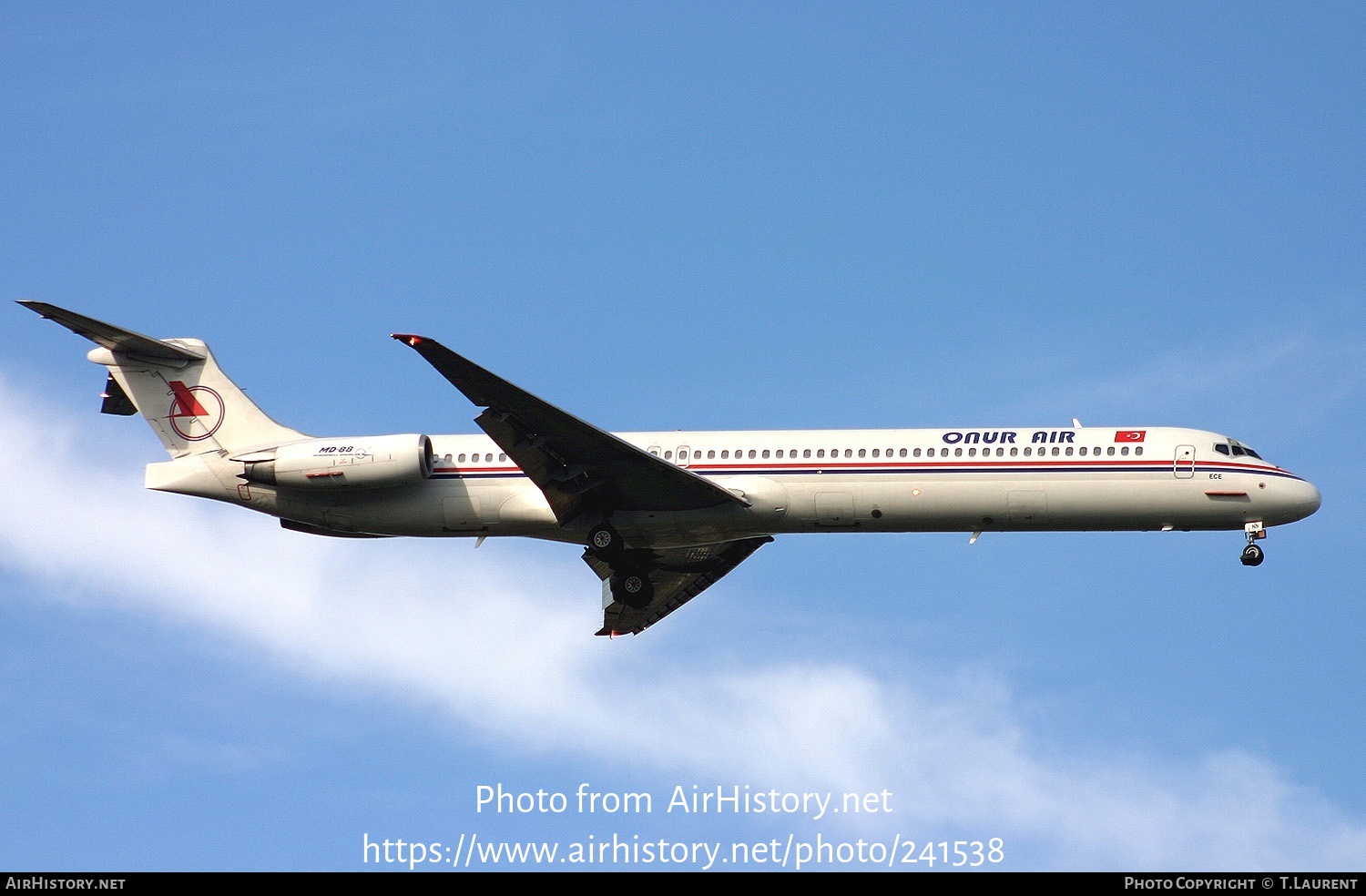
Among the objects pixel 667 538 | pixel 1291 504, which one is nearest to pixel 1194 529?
pixel 1291 504

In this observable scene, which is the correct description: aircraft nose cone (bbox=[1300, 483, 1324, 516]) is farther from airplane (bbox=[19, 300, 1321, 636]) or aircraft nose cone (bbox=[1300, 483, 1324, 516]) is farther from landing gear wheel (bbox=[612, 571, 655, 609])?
landing gear wheel (bbox=[612, 571, 655, 609])

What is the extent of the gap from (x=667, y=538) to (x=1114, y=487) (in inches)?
344

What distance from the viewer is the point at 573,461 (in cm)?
3170

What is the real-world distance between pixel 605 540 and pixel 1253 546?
40.9 feet

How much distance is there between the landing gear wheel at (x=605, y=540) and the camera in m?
32.7

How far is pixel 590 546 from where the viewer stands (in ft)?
109

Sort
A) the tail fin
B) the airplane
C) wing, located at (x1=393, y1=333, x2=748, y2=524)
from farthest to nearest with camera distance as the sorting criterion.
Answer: the tail fin, the airplane, wing, located at (x1=393, y1=333, x2=748, y2=524)

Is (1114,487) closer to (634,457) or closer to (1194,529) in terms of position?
(1194,529)

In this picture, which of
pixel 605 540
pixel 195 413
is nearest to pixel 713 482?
pixel 605 540

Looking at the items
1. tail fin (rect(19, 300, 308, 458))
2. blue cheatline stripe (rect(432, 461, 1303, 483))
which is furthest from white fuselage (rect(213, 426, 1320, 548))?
tail fin (rect(19, 300, 308, 458))

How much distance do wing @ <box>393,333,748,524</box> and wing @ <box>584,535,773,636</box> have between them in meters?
3.17

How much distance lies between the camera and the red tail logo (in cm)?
3447

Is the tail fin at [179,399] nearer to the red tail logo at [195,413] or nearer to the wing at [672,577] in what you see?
the red tail logo at [195,413]

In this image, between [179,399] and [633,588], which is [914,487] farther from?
[179,399]
